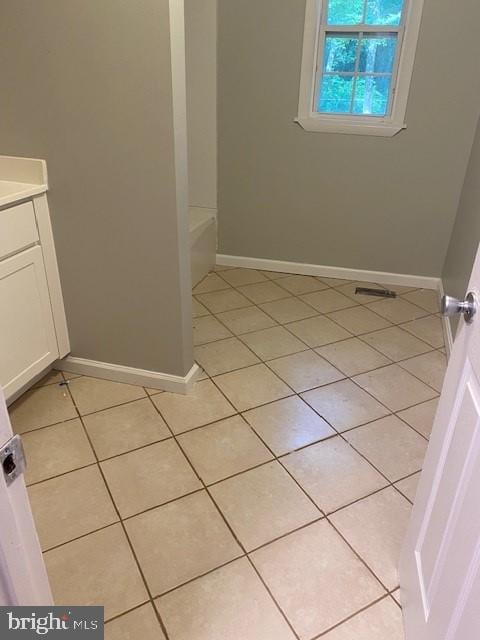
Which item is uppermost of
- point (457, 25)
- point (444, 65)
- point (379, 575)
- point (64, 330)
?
point (457, 25)

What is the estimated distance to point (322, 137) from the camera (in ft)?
10.4

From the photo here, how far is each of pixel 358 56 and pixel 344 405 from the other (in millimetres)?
2300

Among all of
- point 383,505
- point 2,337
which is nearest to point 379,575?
point 383,505

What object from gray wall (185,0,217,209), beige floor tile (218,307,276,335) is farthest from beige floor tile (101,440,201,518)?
gray wall (185,0,217,209)

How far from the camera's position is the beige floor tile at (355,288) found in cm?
324

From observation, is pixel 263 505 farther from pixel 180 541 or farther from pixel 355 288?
pixel 355 288

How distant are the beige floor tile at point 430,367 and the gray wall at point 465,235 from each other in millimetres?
368

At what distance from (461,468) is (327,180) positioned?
2680mm

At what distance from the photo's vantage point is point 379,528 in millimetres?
1600

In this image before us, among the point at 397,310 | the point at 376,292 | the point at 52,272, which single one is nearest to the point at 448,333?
the point at 397,310

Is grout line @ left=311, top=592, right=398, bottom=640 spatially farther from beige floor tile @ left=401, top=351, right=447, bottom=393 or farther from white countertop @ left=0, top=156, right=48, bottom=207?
white countertop @ left=0, top=156, right=48, bottom=207

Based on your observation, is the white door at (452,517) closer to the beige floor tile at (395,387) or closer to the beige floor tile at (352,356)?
the beige floor tile at (395,387)

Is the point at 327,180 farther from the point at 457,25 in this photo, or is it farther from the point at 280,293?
the point at 457,25

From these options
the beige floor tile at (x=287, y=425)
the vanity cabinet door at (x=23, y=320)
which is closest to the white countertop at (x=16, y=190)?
the vanity cabinet door at (x=23, y=320)
